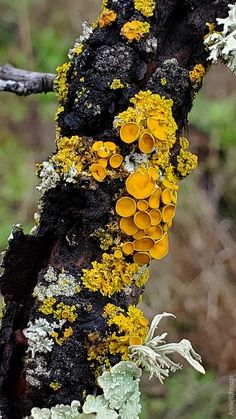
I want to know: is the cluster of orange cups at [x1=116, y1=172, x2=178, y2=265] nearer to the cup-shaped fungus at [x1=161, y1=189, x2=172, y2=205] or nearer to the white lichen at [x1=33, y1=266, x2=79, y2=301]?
the cup-shaped fungus at [x1=161, y1=189, x2=172, y2=205]

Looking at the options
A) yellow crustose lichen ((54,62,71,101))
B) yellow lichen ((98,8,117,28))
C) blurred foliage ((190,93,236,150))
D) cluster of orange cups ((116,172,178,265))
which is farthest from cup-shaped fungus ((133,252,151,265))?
blurred foliage ((190,93,236,150))

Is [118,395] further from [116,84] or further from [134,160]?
[116,84]

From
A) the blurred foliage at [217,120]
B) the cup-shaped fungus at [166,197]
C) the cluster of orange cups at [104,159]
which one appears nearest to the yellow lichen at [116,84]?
the cluster of orange cups at [104,159]

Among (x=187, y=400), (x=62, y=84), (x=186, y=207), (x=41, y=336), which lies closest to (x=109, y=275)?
(x=41, y=336)

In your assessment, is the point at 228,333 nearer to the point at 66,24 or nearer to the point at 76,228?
the point at 76,228

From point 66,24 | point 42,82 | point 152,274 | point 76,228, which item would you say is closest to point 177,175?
point 76,228
